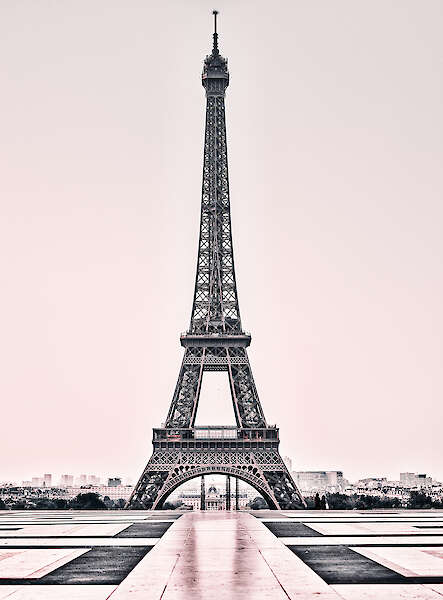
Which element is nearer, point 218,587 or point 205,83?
point 218,587

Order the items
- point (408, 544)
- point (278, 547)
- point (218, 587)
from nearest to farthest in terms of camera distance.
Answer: point (218, 587)
point (278, 547)
point (408, 544)

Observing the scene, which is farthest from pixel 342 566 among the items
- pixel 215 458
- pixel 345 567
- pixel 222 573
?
pixel 215 458

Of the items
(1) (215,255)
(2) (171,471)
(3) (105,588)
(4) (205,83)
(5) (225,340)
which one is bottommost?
(3) (105,588)

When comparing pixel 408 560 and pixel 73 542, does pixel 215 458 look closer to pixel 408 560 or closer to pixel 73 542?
pixel 73 542

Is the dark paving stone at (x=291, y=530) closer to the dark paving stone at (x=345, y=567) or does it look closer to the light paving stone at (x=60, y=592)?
the dark paving stone at (x=345, y=567)

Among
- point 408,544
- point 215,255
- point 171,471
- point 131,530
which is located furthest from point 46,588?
point 215,255

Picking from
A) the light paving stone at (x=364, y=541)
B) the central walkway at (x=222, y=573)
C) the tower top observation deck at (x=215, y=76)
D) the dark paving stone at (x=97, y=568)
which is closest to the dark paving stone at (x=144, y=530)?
the central walkway at (x=222, y=573)

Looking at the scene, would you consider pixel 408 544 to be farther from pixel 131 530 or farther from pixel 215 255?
pixel 215 255
